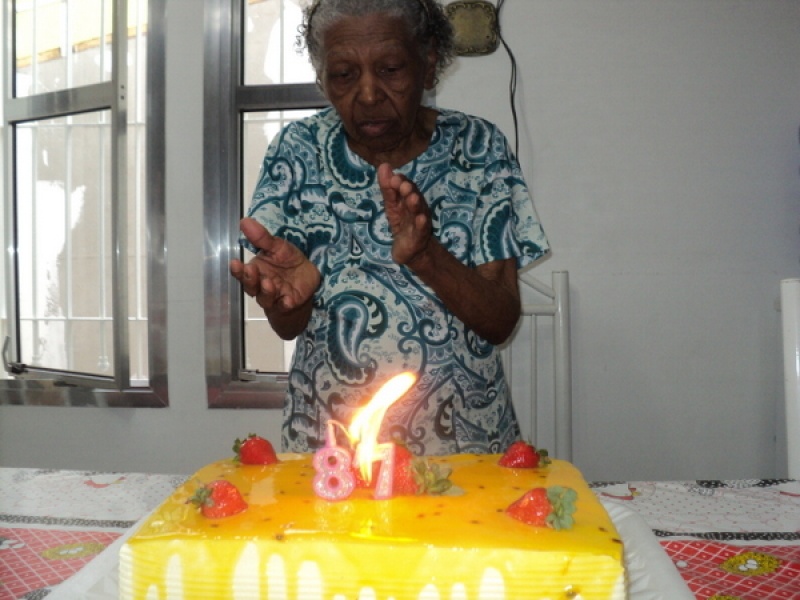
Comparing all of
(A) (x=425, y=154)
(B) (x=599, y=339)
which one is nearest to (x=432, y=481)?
(A) (x=425, y=154)

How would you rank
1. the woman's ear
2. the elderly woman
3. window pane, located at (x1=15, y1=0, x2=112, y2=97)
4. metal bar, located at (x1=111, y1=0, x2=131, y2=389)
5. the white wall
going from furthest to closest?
1. window pane, located at (x1=15, y1=0, x2=112, y2=97)
2. metal bar, located at (x1=111, y1=0, x2=131, y2=389)
3. the white wall
4. the woman's ear
5. the elderly woman

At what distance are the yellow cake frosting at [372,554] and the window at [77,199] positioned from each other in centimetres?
191

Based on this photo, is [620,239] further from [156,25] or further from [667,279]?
[156,25]

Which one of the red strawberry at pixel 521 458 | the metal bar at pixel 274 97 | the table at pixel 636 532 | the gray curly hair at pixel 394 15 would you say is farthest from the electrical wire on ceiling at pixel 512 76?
the red strawberry at pixel 521 458

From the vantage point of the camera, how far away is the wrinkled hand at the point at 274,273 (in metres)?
0.94

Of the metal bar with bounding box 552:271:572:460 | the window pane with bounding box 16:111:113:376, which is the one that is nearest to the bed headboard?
the metal bar with bounding box 552:271:572:460

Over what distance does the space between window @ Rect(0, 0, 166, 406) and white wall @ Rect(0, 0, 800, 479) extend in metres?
1.18

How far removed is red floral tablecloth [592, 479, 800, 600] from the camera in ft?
2.56

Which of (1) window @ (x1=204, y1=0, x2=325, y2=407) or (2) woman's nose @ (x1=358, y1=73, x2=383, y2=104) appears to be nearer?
(2) woman's nose @ (x1=358, y1=73, x2=383, y2=104)

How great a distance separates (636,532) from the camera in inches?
34.4

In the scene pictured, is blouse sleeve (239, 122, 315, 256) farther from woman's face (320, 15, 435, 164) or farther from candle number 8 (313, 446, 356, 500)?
candle number 8 (313, 446, 356, 500)

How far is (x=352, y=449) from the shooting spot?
2.81ft

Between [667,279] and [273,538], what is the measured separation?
1.86 metres

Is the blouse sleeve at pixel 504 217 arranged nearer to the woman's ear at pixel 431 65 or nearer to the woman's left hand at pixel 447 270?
the woman's left hand at pixel 447 270
